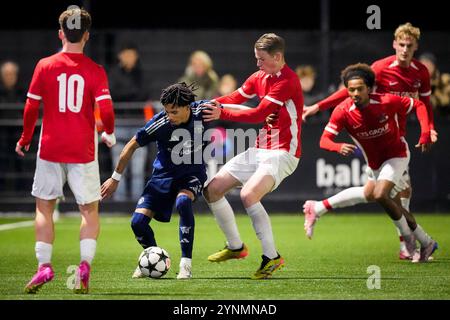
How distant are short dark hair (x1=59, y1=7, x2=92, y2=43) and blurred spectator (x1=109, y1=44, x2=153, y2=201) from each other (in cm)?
797

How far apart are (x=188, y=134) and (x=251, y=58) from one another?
9.02m

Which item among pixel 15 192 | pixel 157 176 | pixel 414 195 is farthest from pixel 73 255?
pixel 414 195

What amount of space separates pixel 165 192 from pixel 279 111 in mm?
1207

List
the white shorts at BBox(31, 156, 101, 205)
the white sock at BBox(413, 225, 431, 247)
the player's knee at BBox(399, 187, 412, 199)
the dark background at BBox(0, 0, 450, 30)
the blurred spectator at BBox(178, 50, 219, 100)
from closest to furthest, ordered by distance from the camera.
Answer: the white shorts at BBox(31, 156, 101, 205) → the white sock at BBox(413, 225, 431, 247) → the player's knee at BBox(399, 187, 412, 199) → the blurred spectator at BBox(178, 50, 219, 100) → the dark background at BBox(0, 0, 450, 30)

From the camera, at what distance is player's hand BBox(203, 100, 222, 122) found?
8.89 m

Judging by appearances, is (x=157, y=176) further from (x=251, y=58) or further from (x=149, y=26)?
(x=149, y=26)

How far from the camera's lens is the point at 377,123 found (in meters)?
10.1

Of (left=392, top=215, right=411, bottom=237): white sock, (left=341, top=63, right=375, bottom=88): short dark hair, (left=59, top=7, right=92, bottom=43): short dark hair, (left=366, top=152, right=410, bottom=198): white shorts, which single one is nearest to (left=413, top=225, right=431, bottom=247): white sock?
(left=392, top=215, right=411, bottom=237): white sock

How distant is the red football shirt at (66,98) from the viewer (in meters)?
7.89

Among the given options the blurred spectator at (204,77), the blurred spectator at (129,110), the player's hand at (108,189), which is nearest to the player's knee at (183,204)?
the player's hand at (108,189)

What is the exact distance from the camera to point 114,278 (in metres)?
8.94

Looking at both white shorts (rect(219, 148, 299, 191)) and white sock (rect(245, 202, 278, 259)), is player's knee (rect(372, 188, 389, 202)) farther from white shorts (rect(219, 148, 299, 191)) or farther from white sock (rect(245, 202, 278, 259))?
white sock (rect(245, 202, 278, 259))

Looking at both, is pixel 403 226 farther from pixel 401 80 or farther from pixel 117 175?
pixel 117 175

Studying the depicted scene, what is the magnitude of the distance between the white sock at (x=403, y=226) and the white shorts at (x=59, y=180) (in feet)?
11.3
